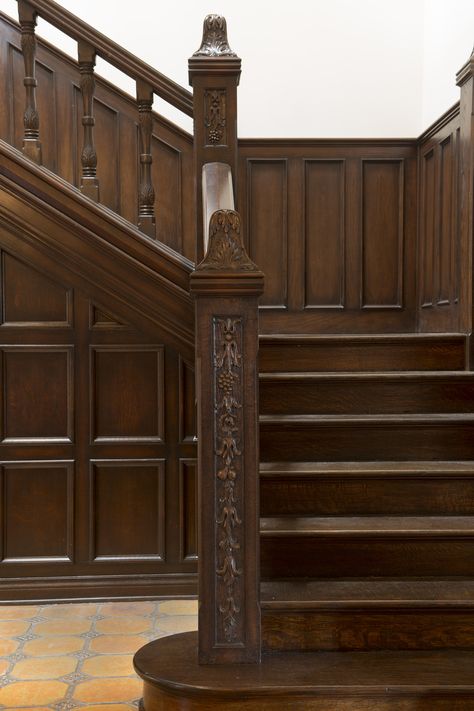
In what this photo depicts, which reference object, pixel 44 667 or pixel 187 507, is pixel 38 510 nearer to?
pixel 187 507

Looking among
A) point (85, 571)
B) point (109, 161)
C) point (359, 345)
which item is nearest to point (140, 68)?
point (109, 161)

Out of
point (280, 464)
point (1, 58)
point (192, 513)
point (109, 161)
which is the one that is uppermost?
point (1, 58)

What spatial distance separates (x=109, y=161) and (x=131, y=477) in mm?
1824

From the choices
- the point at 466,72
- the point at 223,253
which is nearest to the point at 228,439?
the point at 223,253

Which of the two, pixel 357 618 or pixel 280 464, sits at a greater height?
pixel 280 464

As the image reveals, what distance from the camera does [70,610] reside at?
3869mm

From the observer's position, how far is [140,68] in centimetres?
355

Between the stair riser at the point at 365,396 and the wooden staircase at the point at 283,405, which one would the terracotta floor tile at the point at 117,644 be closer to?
the wooden staircase at the point at 283,405

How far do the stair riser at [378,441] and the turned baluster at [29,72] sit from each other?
1.57 metres

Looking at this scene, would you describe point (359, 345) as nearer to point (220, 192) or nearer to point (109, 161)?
point (220, 192)

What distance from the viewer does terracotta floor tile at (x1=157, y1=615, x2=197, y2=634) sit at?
3.58 m

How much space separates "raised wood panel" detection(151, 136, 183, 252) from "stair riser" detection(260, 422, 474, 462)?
1.80 meters

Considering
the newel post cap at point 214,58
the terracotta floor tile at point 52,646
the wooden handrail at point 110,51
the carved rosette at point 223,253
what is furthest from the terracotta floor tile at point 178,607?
the newel post cap at point 214,58

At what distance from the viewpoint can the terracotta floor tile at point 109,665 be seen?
310 centimetres
